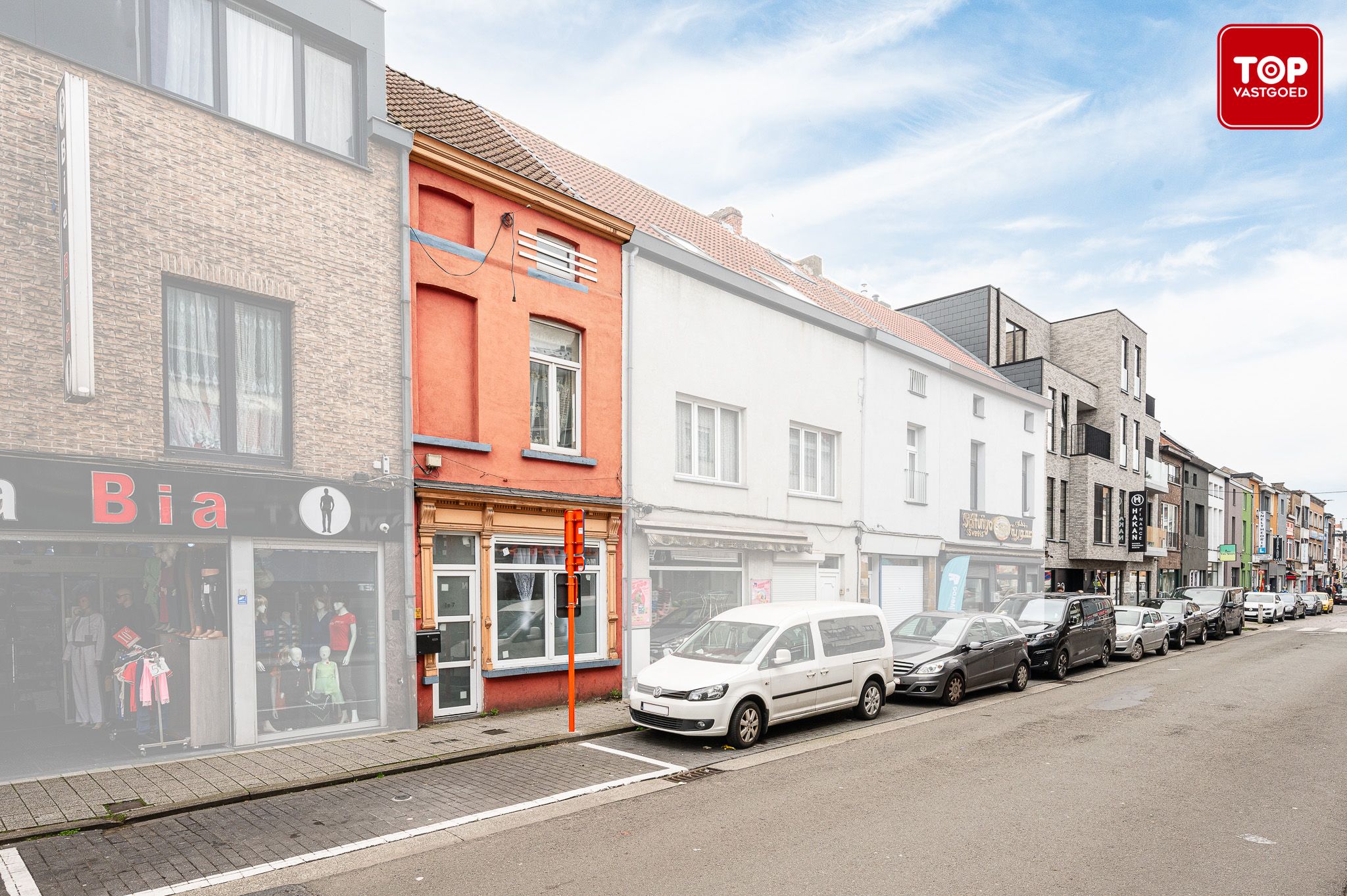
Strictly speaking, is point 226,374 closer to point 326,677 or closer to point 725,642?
point 326,677

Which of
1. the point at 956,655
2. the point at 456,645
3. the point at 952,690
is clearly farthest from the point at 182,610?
the point at 956,655

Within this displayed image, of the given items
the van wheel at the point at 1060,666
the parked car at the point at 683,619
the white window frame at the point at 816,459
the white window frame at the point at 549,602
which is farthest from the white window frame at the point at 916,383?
the white window frame at the point at 549,602

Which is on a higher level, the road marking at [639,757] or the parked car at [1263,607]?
the road marking at [639,757]

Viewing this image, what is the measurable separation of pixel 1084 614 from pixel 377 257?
1602 cm

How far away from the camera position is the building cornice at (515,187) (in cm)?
1173

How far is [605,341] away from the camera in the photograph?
14.1m

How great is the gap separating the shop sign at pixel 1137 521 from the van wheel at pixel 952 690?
2495 cm

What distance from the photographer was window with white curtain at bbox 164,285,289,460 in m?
9.52

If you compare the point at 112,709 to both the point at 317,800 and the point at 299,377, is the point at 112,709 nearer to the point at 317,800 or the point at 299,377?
the point at 317,800

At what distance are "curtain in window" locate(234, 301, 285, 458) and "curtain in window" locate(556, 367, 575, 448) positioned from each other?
428cm

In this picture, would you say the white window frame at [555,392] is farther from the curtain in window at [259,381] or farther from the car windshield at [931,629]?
the car windshield at [931,629]

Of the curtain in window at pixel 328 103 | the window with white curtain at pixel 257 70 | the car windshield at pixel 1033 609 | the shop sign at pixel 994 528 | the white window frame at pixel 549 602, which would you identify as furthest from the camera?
the shop sign at pixel 994 528

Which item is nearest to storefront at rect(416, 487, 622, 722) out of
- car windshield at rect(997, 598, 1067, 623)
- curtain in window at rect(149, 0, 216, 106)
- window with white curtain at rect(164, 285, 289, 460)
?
window with white curtain at rect(164, 285, 289, 460)

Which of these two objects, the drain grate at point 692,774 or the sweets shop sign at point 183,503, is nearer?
the sweets shop sign at point 183,503
